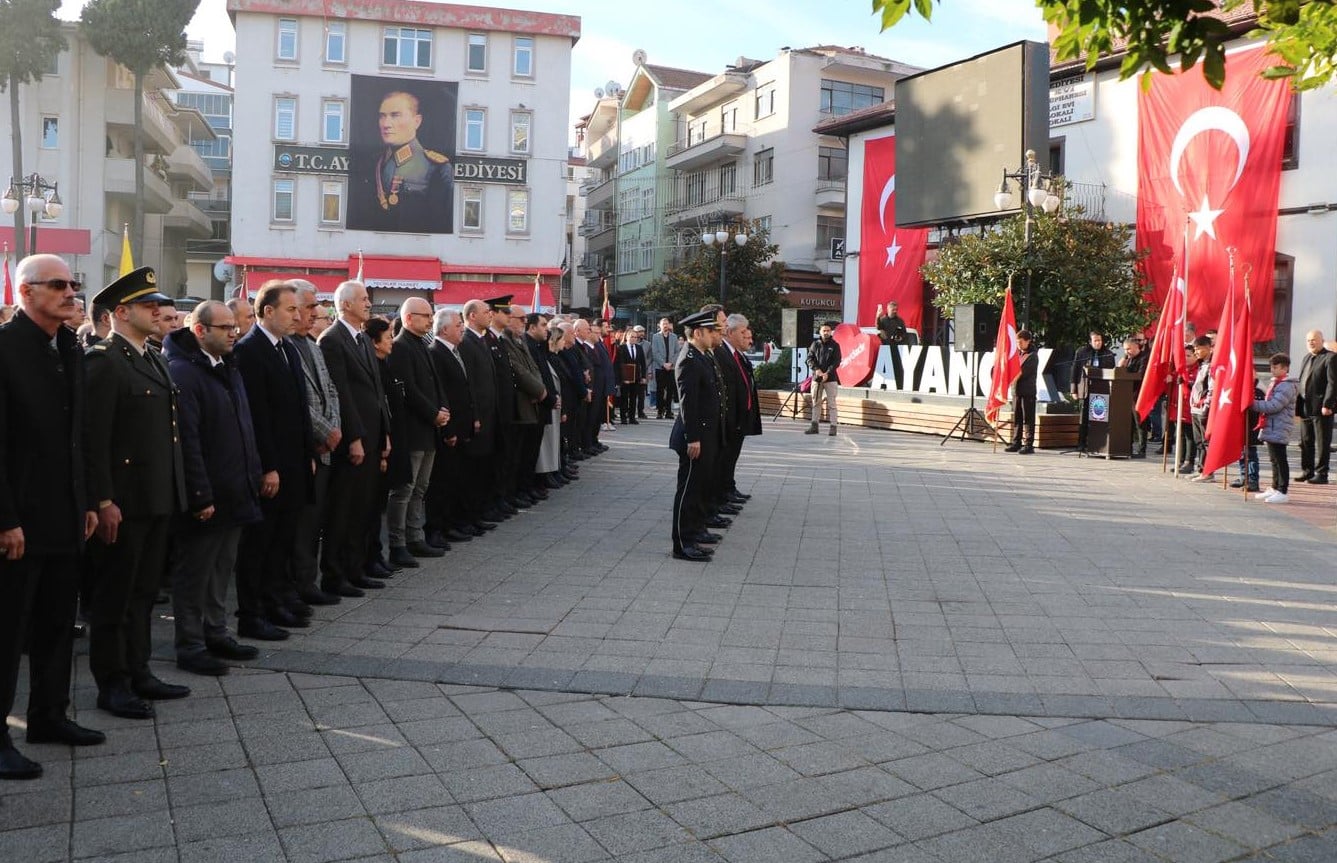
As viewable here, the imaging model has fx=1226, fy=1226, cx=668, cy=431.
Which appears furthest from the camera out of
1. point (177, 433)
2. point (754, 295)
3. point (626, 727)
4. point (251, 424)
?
point (754, 295)

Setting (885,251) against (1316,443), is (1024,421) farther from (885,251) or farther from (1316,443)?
(885,251)

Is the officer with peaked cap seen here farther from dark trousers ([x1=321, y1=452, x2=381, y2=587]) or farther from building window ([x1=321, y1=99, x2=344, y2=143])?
building window ([x1=321, y1=99, x2=344, y2=143])

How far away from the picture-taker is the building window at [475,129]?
50.2 metres

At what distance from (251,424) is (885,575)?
4686 mm

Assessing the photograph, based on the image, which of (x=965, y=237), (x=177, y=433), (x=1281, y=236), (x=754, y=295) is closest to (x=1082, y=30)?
(x=177, y=433)

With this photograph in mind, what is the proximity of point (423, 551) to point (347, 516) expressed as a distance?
156cm

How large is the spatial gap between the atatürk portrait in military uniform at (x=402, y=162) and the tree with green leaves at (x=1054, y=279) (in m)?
28.9

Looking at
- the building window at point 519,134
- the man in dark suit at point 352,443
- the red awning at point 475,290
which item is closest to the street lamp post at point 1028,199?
the man in dark suit at point 352,443

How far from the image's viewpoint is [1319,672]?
20.9ft

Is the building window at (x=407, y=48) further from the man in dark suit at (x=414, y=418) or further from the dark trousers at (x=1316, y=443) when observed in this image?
the man in dark suit at (x=414, y=418)

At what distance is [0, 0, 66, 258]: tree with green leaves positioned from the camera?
4072cm

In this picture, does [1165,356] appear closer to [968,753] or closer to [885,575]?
[885,575]

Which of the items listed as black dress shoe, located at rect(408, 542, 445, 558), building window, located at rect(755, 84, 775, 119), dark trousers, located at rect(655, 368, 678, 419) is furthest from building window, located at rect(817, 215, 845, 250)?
black dress shoe, located at rect(408, 542, 445, 558)

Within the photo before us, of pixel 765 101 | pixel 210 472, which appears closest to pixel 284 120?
pixel 765 101
